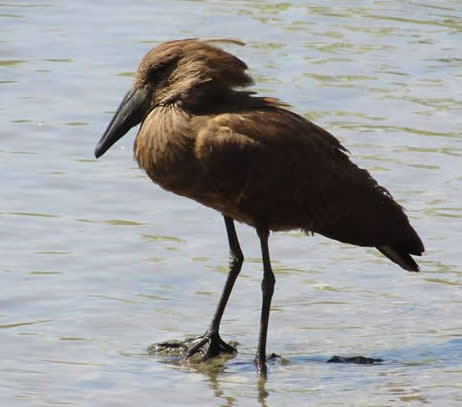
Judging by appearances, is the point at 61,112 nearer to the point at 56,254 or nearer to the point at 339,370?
the point at 56,254

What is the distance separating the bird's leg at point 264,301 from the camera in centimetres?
740

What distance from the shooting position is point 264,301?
7613mm

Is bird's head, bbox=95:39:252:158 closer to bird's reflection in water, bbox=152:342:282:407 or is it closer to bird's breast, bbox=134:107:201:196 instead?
bird's breast, bbox=134:107:201:196

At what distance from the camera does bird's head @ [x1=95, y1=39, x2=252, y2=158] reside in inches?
294

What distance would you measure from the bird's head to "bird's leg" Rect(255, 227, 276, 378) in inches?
27.3

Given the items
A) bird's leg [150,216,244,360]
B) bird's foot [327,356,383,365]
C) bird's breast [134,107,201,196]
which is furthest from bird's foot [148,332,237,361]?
bird's breast [134,107,201,196]

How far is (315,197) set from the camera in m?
7.53

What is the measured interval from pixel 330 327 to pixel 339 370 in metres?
0.62

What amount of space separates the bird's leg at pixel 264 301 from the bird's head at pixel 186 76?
0.69m

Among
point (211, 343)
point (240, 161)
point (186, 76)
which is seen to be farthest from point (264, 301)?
point (186, 76)

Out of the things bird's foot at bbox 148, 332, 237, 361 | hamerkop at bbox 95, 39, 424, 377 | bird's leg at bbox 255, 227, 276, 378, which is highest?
hamerkop at bbox 95, 39, 424, 377

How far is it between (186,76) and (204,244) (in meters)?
1.77

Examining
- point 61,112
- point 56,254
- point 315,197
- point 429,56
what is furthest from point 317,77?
point 315,197

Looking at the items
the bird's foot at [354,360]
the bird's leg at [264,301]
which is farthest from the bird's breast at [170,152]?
the bird's foot at [354,360]
